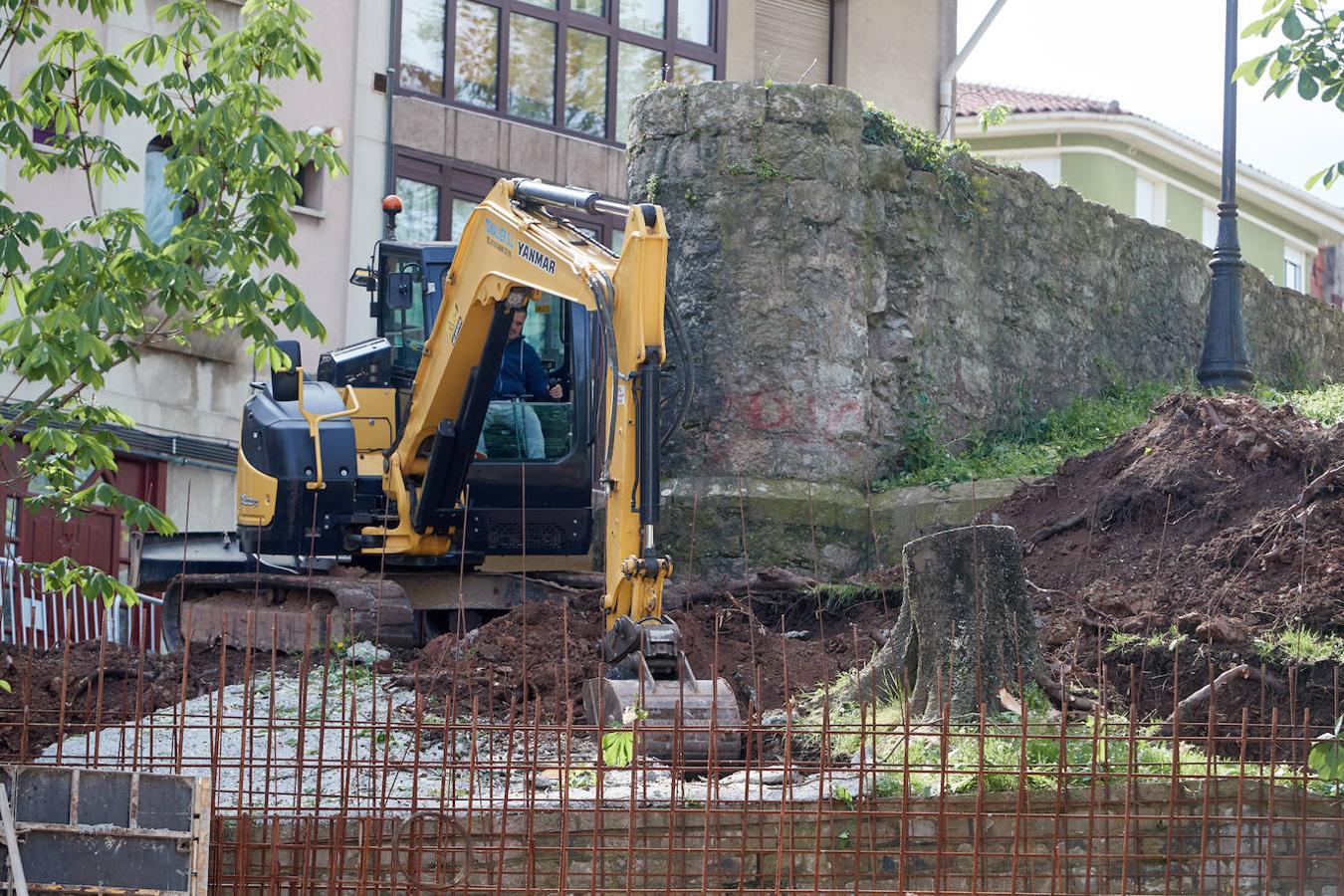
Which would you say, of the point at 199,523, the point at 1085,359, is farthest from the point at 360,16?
the point at 1085,359

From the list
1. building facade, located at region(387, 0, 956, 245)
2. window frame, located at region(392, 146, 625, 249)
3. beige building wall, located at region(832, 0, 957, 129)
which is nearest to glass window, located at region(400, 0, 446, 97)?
building facade, located at region(387, 0, 956, 245)

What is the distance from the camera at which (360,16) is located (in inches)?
798

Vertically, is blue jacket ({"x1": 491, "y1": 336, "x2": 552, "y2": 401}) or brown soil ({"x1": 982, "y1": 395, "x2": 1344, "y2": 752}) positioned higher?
blue jacket ({"x1": 491, "y1": 336, "x2": 552, "y2": 401})

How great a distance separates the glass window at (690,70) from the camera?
72.0ft

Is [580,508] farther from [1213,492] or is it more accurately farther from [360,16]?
[360,16]

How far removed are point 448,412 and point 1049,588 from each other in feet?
12.0

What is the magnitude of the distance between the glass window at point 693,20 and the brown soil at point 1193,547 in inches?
428

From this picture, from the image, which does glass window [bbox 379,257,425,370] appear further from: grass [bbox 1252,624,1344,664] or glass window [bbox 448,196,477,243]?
glass window [bbox 448,196,477,243]

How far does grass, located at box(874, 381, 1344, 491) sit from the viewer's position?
13.7m

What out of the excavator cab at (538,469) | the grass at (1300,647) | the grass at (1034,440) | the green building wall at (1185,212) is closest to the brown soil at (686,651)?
the excavator cab at (538,469)

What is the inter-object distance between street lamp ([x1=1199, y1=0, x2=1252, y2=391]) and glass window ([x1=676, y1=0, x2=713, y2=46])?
804cm

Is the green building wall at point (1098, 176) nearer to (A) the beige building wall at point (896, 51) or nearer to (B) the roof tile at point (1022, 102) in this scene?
(B) the roof tile at point (1022, 102)

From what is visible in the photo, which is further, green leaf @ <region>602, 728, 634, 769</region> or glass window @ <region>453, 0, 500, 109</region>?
glass window @ <region>453, 0, 500, 109</region>

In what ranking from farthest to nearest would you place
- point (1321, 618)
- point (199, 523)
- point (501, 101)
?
1. point (501, 101)
2. point (199, 523)
3. point (1321, 618)
